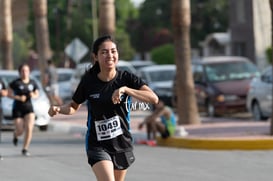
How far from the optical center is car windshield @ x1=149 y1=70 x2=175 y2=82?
34.5 metres

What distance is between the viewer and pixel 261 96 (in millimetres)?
24203

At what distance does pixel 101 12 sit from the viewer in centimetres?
2747

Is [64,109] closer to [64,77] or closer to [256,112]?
→ [256,112]

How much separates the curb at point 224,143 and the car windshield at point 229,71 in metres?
8.78

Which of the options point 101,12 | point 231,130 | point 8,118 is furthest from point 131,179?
point 101,12

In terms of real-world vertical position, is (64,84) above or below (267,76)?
below

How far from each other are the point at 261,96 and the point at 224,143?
6486mm

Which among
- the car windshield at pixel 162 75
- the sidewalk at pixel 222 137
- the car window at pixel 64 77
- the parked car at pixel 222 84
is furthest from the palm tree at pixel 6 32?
the sidewalk at pixel 222 137

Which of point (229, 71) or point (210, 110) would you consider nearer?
point (210, 110)

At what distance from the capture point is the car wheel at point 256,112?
24.7m

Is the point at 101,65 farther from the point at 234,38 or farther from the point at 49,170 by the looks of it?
the point at 234,38

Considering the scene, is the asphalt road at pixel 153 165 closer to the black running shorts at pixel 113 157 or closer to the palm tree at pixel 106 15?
the black running shorts at pixel 113 157

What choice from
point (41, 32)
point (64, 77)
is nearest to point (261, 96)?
point (41, 32)

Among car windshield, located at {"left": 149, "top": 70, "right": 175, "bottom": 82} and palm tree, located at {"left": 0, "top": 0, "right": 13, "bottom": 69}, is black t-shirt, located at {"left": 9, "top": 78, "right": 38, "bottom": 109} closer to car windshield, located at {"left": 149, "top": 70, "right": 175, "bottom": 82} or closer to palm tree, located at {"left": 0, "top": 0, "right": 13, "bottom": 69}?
car windshield, located at {"left": 149, "top": 70, "right": 175, "bottom": 82}
